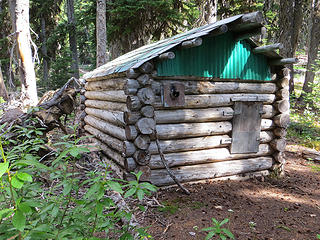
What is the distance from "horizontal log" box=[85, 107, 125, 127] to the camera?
221 inches

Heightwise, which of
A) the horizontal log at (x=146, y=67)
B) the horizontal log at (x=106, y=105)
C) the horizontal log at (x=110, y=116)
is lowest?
the horizontal log at (x=110, y=116)

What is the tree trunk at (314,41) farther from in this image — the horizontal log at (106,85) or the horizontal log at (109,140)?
the horizontal log at (109,140)

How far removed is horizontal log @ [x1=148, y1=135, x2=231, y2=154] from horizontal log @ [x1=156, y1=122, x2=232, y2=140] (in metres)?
0.11

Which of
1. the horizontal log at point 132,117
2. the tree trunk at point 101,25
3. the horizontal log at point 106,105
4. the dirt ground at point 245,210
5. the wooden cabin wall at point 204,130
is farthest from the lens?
the tree trunk at point 101,25

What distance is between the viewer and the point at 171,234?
386 centimetres

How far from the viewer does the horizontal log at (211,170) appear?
5414 mm

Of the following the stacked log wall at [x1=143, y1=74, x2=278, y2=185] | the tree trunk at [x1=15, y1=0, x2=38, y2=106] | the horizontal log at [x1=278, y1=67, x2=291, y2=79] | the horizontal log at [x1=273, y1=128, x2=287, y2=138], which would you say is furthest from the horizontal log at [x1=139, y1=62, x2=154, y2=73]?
the tree trunk at [x1=15, y1=0, x2=38, y2=106]

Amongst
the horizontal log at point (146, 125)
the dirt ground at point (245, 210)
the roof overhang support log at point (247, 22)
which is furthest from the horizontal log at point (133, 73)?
the dirt ground at point (245, 210)

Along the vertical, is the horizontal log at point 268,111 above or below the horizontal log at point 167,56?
below

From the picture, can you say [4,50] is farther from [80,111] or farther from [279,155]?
[279,155]

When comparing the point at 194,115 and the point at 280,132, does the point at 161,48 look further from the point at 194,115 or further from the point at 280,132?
the point at 280,132

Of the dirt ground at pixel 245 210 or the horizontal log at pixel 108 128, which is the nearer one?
the dirt ground at pixel 245 210

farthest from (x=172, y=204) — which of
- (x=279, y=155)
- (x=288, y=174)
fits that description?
(x=288, y=174)

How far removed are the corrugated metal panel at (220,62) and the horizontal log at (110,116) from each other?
4.82 ft
